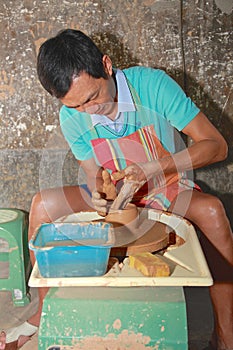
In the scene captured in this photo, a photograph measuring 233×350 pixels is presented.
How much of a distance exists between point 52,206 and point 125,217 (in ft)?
1.45

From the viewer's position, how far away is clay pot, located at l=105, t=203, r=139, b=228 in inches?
61.4

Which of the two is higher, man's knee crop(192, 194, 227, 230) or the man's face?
the man's face

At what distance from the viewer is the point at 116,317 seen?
128 centimetres

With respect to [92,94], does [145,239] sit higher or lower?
lower

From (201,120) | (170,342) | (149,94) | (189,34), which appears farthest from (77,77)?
(189,34)

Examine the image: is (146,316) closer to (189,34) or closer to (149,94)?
(149,94)

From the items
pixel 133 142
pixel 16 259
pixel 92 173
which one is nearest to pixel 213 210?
pixel 133 142

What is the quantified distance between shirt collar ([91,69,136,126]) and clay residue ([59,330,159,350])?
3.13ft

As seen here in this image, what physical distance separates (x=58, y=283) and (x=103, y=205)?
0.45m

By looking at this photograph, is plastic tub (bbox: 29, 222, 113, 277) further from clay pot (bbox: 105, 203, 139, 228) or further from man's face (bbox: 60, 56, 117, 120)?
man's face (bbox: 60, 56, 117, 120)

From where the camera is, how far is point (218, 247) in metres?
1.77

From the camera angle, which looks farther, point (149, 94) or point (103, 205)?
point (149, 94)

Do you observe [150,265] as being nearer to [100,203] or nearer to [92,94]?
[100,203]

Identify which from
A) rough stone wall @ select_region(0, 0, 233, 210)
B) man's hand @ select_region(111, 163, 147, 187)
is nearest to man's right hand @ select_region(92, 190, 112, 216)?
man's hand @ select_region(111, 163, 147, 187)
